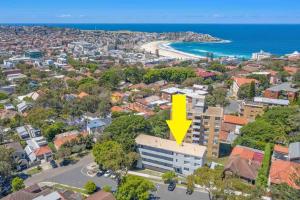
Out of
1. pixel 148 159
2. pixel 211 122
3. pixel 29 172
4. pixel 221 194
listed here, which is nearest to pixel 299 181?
pixel 221 194

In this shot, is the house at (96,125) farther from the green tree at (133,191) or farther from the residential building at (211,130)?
the green tree at (133,191)

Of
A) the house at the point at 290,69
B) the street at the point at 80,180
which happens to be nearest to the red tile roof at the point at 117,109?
the street at the point at 80,180

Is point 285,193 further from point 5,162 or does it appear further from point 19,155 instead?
point 19,155

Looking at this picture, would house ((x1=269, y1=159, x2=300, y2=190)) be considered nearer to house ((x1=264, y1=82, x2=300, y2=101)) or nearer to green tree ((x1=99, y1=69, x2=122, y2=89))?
house ((x1=264, y1=82, x2=300, y2=101))

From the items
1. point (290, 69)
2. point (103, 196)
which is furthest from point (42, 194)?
point (290, 69)

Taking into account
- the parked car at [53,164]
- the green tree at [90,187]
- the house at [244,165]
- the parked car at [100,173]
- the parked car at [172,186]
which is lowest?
the parked car at [53,164]

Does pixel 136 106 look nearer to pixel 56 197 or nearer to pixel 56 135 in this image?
pixel 56 135

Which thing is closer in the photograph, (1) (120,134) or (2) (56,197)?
(2) (56,197)
